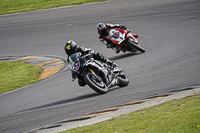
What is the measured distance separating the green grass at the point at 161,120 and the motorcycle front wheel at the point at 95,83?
2502 millimetres

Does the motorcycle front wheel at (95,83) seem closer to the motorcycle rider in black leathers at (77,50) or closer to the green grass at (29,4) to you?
the motorcycle rider in black leathers at (77,50)

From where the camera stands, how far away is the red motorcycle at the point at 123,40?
1536 cm

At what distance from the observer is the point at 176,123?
5.46 m

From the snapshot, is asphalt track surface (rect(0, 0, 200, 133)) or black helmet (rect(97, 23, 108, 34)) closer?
asphalt track surface (rect(0, 0, 200, 133))

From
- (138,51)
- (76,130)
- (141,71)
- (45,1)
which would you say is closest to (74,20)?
(45,1)

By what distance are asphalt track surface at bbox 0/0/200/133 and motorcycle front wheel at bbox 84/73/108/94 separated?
221mm

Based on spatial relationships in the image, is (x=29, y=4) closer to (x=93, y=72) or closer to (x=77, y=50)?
(x=77, y=50)

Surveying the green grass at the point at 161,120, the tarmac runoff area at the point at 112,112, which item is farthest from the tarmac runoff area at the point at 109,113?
the green grass at the point at 161,120

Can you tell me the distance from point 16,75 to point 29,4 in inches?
527

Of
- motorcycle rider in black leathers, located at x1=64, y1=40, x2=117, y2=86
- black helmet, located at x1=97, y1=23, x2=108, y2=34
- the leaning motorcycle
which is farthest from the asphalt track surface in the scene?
black helmet, located at x1=97, y1=23, x2=108, y2=34

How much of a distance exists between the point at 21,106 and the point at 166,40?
8.71 metres

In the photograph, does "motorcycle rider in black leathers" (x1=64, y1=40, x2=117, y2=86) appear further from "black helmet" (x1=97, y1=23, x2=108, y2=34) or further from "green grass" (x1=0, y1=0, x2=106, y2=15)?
"green grass" (x1=0, y1=0, x2=106, y2=15)

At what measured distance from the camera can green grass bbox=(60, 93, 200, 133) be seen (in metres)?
5.29

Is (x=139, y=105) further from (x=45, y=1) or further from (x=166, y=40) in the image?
(x=45, y=1)
